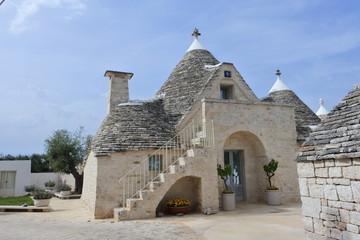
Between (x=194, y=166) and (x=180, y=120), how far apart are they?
2.90 metres

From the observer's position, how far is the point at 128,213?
357 inches

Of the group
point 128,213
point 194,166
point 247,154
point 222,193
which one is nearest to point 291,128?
point 247,154

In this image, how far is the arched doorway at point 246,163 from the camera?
12.5 metres

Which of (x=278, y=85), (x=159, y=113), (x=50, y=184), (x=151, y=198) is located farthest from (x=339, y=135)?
(x=50, y=184)

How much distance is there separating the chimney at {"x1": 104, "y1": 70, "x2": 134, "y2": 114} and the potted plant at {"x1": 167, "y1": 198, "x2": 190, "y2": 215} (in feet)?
20.5

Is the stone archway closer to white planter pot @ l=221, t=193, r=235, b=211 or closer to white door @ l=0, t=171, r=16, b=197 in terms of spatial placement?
white planter pot @ l=221, t=193, r=235, b=211

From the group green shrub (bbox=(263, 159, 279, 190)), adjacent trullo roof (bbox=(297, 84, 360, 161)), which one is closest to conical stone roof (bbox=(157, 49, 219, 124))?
green shrub (bbox=(263, 159, 279, 190))

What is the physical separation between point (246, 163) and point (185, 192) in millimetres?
3471

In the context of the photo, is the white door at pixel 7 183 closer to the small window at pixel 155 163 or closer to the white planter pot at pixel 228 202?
the small window at pixel 155 163

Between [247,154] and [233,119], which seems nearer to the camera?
[233,119]

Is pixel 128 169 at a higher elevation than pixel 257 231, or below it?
higher

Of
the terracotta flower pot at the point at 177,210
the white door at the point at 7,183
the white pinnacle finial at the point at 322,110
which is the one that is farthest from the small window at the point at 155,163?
the white door at the point at 7,183

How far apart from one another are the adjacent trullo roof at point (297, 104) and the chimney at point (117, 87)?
350 inches

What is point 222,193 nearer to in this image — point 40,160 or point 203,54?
point 203,54
